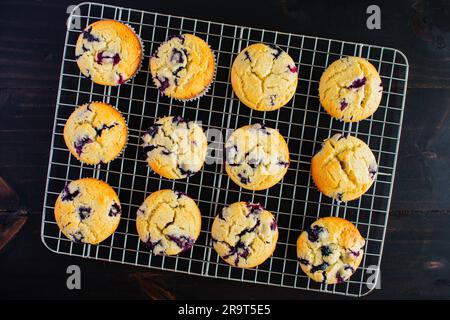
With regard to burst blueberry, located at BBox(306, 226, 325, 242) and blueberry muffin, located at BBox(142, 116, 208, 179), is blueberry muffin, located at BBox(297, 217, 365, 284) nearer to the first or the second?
burst blueberry, located at BBox(306, 226, 325, 242)

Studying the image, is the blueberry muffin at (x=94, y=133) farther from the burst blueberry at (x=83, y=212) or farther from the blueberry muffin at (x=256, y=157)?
the blueberry muffin at (x=256, y=157)

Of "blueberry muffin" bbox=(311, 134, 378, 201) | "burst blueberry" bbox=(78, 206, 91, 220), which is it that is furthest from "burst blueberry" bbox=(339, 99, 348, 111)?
"burst blueberry" bbox=(78, 206, 91, 220)

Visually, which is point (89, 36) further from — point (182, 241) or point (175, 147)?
point (182, 241)

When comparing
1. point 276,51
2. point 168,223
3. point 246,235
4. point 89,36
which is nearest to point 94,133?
point 89,36

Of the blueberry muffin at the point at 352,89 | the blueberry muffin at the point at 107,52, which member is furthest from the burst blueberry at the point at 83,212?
the blueberry muffin at the point at 352,89

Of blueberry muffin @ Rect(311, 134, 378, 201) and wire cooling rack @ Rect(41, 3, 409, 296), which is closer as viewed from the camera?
blueberry muffin @ Rect(311, 134, 378, 201)

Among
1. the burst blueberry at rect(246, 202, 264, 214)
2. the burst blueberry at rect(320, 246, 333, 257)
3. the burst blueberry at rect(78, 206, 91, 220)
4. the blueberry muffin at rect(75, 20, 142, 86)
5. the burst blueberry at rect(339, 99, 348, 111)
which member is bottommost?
the burst blueberry at rect(320, 246, 333, 257)
